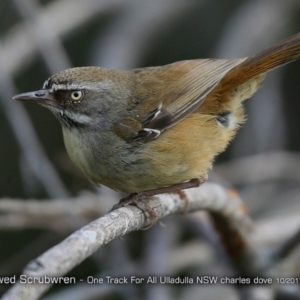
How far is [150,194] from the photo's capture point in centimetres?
373

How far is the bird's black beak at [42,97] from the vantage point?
3.77 meters

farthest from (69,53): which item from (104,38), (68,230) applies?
(68,230)

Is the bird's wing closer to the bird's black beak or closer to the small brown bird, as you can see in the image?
the small brown bird

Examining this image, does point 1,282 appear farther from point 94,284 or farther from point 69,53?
point 69,53

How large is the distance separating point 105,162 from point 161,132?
47cm

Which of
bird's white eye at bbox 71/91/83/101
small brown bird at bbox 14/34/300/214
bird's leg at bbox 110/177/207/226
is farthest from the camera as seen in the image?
bird's white eye at bbox 71/91/83/101

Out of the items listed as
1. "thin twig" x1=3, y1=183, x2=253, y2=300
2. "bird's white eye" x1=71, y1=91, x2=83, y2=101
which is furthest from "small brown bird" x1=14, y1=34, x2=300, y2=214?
"thin twig" x1=3, y1=183, x2=253, y2=300

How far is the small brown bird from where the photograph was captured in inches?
148

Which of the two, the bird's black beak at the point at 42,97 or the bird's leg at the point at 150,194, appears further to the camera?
the bird's black beak at the point at 42,97

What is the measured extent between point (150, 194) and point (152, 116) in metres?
0.58

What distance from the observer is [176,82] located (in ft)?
13.9

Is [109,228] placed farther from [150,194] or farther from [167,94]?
[167,94]

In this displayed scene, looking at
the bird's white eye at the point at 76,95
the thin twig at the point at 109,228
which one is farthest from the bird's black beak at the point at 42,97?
the thin twig at the point at 109,228

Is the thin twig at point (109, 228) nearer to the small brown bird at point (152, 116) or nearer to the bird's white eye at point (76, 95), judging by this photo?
the small brown bird at point (152, 116)
